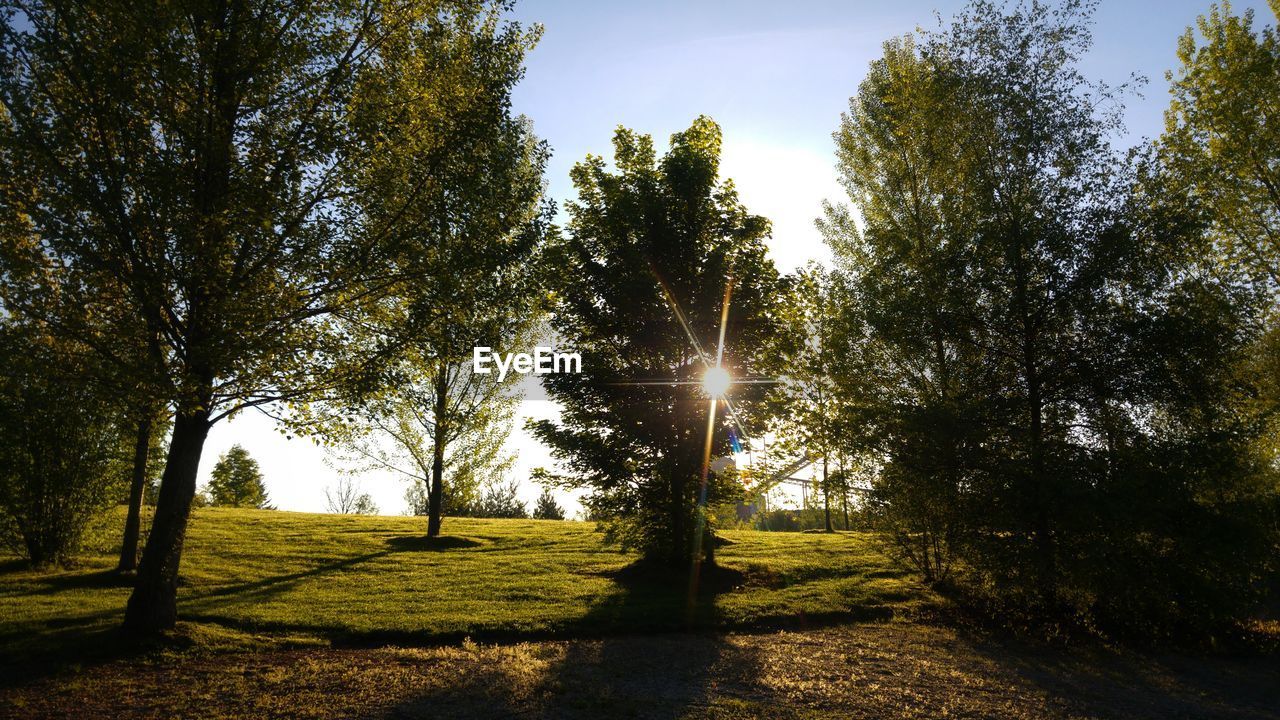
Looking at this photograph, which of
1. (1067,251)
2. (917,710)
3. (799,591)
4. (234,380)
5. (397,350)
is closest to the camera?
(917,710)

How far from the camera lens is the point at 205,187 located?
11.4 metres

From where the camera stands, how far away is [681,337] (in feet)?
62.4

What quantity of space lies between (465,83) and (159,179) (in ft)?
19.7

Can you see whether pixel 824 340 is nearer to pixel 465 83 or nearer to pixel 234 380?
pixel 465 83

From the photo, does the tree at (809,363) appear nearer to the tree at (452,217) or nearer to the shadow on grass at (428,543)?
the tree at (452,217)

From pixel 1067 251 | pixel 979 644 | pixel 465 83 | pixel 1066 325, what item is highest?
pixel 465 83

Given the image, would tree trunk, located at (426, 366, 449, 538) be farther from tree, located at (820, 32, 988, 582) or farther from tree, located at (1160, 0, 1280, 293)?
tree, located at (1160, 0, 1280, 293)

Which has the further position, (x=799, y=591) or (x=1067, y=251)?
(x=799, y=591)

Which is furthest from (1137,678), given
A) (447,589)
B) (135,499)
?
(135,499)

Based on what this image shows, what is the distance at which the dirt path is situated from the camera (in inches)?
348

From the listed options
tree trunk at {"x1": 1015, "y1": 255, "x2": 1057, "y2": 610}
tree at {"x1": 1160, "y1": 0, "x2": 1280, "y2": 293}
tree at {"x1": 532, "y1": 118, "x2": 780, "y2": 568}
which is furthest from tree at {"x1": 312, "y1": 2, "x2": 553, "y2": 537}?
tree at {"x1": 1160, "y1": 0, "x2": 1280, "y2": 293}

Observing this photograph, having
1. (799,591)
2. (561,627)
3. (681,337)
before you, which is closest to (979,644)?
(799,591)

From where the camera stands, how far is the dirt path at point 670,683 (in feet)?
29.0

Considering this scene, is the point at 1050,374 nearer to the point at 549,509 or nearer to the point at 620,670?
the point at 620,670
